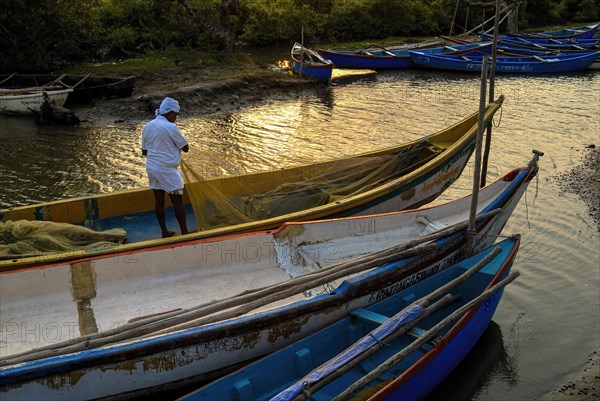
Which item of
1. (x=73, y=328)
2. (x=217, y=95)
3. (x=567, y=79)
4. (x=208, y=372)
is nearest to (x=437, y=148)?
(x=208, y=372)

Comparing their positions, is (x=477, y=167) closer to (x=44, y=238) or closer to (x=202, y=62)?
(x=44, y=238)

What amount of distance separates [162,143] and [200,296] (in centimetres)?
186

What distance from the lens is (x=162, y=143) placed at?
668 centimetres

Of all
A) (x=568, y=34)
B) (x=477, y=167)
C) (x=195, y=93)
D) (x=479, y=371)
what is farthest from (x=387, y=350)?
(x=568, y=34)

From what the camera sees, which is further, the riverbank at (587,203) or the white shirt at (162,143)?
the white shirt at (162,143)

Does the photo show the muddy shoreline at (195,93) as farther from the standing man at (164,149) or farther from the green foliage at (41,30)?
the standing man at (164,149)

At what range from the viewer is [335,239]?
703cm

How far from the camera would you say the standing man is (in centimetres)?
662

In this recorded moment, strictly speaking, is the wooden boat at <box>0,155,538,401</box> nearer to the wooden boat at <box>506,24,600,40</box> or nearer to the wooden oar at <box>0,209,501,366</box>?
the wooden oar at <box>0,209,501,366</box>

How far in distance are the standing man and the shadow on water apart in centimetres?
374

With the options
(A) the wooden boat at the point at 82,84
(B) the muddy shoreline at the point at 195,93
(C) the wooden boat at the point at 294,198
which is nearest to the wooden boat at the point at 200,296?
(C) the wooden boat at the point at 294,198

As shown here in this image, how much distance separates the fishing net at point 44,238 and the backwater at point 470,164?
408 centimetres

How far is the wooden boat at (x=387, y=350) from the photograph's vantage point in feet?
15.5

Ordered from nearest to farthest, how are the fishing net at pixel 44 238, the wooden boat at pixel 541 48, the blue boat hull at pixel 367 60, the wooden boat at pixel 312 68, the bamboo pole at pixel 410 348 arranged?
the bamboo pole at pixel 410 348, the fishing net at pixel 44 238, the wooden boat at pixel 312 68, the blue boat hull at pixel 367 60, the wooden boat at pixel 541 48
